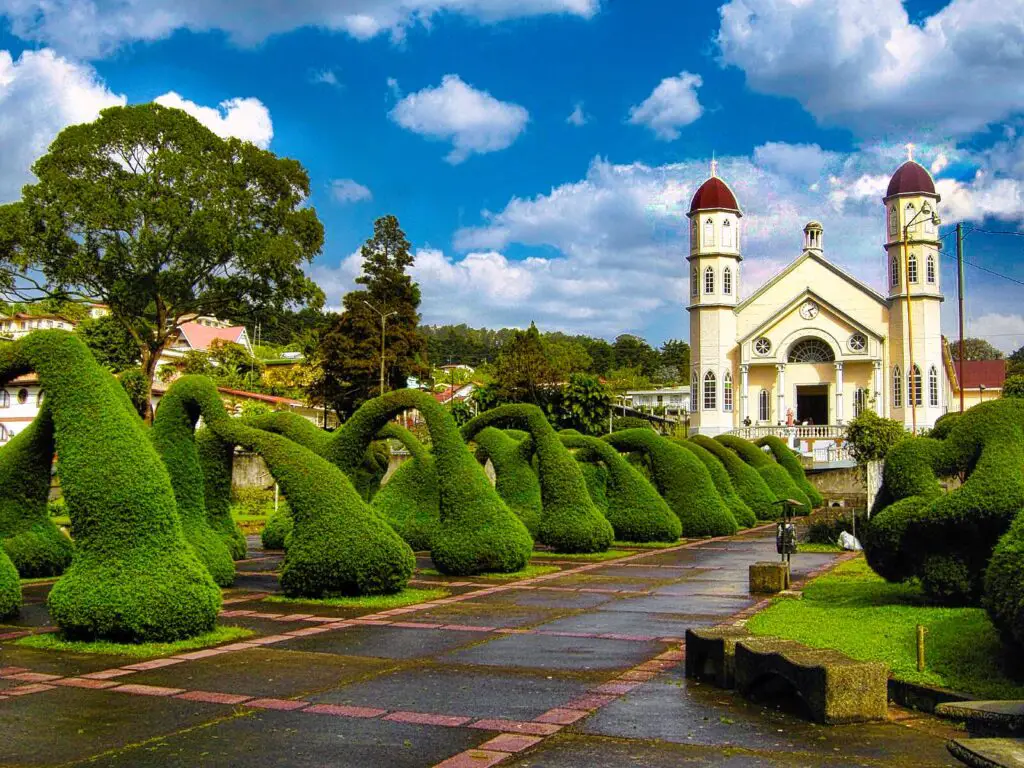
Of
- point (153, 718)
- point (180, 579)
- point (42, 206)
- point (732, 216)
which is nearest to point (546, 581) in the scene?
point (180, 579)

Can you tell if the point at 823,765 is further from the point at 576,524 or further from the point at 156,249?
the point at 156,249

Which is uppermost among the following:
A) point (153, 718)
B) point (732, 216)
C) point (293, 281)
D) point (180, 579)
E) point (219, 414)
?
point (732, 216)

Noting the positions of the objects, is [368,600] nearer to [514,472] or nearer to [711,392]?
[514,472]

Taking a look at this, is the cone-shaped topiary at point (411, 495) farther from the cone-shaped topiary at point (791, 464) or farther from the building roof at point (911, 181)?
the building roof at point (911, 181)

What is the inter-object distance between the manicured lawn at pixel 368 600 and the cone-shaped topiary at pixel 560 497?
21.7 feet

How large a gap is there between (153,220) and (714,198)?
31.3 metres

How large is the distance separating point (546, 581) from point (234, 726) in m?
10.1

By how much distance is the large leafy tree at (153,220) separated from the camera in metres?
31.8

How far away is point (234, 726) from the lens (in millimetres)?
7551


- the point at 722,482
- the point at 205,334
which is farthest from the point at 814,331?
the point at 205,334

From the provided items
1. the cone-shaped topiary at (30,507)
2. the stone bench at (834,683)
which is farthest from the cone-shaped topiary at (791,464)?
the stone bench at (834,683)

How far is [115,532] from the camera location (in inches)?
429

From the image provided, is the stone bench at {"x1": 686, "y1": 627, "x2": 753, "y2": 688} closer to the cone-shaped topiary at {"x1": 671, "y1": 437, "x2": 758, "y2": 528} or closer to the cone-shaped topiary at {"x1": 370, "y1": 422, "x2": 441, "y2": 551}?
the cone-shaped topiary at {"x1": 370, "y1": 422, "x2": 441, "y2": 551}

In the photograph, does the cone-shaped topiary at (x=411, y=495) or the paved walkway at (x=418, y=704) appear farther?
the cone-shaped topiary at (x=411, y=495)
